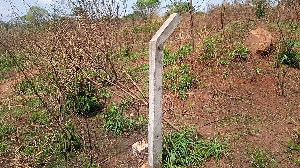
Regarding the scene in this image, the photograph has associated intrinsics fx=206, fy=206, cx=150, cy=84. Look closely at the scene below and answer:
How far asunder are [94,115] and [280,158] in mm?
3293

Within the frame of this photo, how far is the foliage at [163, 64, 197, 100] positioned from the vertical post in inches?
83.5

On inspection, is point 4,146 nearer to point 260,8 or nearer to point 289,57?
point 289,57

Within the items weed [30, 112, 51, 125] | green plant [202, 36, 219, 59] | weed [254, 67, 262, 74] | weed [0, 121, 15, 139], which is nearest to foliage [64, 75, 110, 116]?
weed [30, 112, 51, 125]

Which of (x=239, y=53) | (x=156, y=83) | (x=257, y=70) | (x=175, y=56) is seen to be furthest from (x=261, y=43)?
(x=156, y=83)

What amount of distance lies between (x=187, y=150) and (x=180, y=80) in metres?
2.19

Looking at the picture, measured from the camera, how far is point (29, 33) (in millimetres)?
6168

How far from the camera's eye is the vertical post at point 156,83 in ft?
6.14

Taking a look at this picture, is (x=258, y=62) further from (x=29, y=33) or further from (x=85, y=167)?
(x=29, y=33)

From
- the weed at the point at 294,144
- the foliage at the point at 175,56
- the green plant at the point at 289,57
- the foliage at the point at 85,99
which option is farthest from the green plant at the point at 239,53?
the foliage at the point at 85,99

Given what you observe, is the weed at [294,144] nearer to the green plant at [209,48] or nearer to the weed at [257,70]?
the weed at [257,70]

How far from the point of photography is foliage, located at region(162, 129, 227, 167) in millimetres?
2500

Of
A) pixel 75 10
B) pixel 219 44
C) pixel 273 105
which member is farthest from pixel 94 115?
pixel 219 44

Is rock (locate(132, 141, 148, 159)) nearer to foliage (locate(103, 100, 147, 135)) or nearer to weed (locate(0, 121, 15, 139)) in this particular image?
foliage (locate(103, 100, 147, 135))

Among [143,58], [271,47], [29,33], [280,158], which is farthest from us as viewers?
[143,58]
